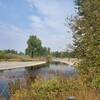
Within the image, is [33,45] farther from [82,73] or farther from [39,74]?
[82,73]

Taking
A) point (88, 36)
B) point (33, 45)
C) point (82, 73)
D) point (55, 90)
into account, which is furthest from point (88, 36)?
point (33, 45)

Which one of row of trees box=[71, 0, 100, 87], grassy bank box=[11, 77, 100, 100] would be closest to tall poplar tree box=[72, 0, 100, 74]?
row of trees box=[71, 0, 100, 87]

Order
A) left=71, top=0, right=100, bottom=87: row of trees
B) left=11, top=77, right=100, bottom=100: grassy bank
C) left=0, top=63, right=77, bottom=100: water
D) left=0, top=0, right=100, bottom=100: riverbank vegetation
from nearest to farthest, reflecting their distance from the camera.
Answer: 1. left=11, top=77, right=100, bottom=100: grassy bank
2. left=0, top=0, right=100, bottom=100: riverbank vegetation
3. left=0, top=63, right=77, bottom=100: water
4. left=71, top=0, right=100, bottom=87: row of trees

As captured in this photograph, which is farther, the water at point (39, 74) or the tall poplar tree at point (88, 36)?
the tall poplar tree at point (88, 36)

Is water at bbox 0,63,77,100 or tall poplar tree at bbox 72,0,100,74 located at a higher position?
tall poplar tree at bbox 72,0,100,74

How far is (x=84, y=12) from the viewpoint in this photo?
51.6 ft

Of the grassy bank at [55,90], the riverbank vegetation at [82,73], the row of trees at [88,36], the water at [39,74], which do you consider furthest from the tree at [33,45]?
the grassy bank at [55,90]

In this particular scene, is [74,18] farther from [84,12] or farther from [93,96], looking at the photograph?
[93,96]

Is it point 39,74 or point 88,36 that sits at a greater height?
point 88,36

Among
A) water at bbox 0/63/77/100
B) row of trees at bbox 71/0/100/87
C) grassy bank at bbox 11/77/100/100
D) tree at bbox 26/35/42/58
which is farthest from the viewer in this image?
tree at bbox 26/35/42/58

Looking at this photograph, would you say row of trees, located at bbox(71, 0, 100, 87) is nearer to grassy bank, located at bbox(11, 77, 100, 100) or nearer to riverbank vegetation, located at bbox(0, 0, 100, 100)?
riverbank vegetation, located at bbox(0, 0, 100, 100)

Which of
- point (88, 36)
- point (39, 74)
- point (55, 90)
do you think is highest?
point (88, 36)

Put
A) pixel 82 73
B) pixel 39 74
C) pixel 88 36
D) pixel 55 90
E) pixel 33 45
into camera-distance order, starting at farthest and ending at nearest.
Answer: pixel 33 45, pixel 88 36, pixel 39 74, pixel 82 73, pixel 55 90

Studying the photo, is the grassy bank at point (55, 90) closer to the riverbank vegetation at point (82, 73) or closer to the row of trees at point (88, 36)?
the riverbank vegetation at point (82, 73)
